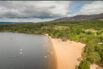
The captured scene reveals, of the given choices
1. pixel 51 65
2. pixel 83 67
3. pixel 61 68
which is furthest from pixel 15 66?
pixel 83 67

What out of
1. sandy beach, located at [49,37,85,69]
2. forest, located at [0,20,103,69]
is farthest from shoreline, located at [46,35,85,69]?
forest, located at [0,20,103,69]

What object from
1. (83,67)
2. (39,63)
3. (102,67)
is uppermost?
(83,67)

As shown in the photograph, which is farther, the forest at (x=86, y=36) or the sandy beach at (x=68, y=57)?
the sandy beach at (x=68, y=57)

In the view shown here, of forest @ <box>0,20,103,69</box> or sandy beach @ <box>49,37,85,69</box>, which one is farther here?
sandy beach @ <box>49,37,85,69</box>

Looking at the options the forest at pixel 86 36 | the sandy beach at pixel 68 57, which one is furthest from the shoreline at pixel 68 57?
the forest at pixel 86 36

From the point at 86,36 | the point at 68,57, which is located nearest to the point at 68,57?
the point at 68,57

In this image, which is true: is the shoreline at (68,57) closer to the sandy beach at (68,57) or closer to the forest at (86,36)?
the sandy beach at (68,57)

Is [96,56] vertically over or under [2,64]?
over

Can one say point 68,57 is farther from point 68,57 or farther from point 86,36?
point 86,36

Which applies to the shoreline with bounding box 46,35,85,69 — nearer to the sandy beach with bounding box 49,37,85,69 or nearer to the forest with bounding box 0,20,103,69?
the sandy beach with bounding box 49,37,85,69

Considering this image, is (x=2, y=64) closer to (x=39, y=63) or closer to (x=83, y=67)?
(x=39, y=63)

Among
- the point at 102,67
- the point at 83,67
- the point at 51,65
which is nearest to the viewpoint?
the point at 83,67
